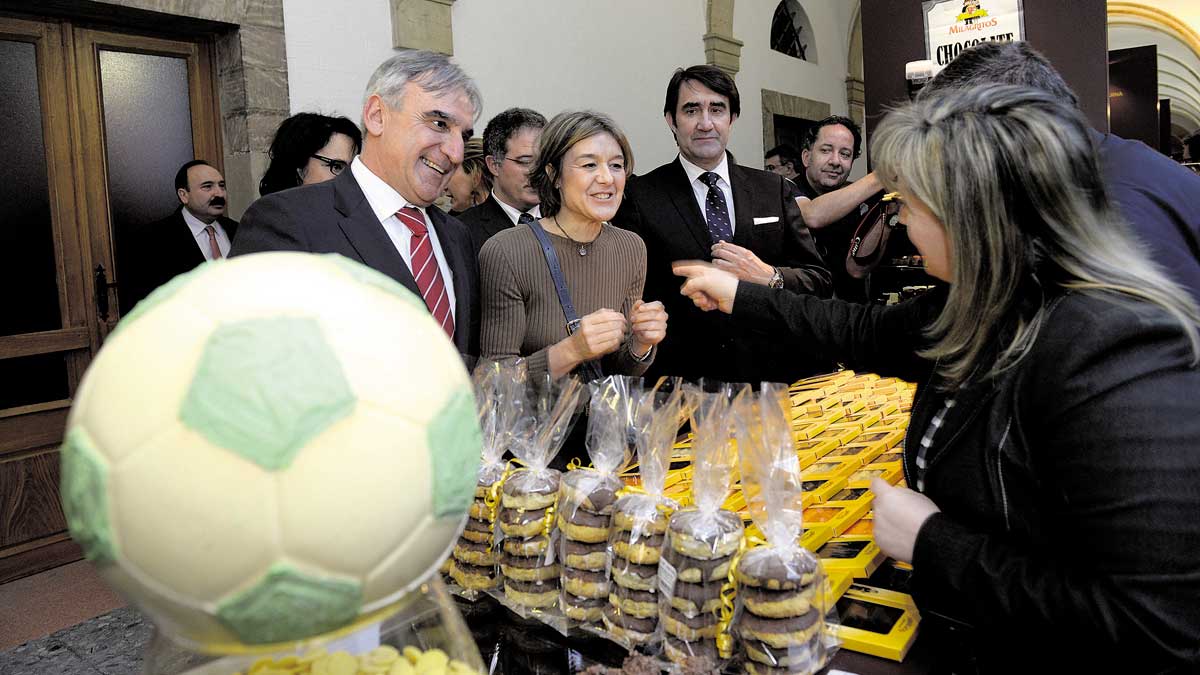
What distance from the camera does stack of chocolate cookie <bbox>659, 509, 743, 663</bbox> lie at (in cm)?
120

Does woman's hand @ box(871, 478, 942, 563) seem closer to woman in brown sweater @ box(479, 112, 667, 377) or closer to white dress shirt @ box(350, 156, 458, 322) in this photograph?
woman in brown sweater @ box(479, 112, 667, 377)

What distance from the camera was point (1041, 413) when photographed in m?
1.15

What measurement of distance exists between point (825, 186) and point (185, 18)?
12.6ft

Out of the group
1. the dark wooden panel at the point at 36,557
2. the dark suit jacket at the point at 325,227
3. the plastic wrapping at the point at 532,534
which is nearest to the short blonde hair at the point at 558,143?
the dark suit jacket at the point at 325,227

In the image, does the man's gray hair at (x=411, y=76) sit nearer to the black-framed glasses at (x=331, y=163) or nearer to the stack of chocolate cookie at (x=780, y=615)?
the black-framed glasses at (x=331, y=163)

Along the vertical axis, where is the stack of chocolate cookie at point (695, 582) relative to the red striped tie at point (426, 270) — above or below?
below

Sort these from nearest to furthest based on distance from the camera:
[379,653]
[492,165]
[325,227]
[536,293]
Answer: [379,653] < [325,227] < [536,293] < [492,165]

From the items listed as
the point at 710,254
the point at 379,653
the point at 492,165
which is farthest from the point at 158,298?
the point at 492,165

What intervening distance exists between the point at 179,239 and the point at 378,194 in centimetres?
298

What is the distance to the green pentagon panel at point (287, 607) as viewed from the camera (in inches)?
21.9

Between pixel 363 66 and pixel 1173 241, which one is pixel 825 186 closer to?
pixel 363 66

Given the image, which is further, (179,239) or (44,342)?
(179,239)

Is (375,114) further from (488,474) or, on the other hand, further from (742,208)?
(742,208)

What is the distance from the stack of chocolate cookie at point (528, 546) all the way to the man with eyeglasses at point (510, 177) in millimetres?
2320
